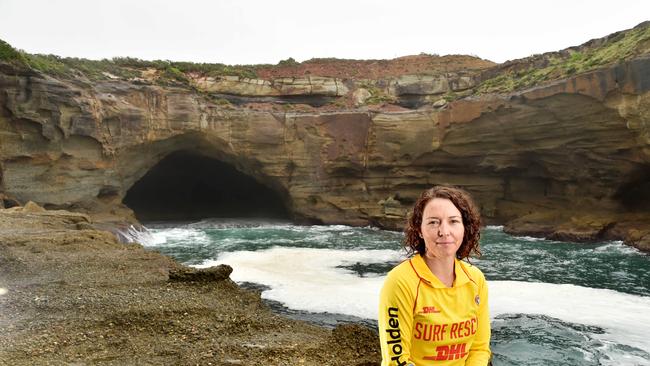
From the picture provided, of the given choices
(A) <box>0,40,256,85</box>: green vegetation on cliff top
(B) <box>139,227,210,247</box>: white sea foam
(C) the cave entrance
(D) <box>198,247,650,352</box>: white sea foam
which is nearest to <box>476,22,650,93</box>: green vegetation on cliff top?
(D) <box>198,247,650,352</box>: white sea foam

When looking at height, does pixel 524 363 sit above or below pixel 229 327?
below

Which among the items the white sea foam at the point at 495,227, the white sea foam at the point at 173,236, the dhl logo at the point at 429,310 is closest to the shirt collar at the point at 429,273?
the dhl logo at the point at 429,310

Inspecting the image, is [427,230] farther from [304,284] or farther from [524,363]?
[304,284]

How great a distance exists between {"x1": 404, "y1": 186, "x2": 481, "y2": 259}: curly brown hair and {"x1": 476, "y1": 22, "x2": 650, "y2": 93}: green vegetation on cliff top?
754 inches

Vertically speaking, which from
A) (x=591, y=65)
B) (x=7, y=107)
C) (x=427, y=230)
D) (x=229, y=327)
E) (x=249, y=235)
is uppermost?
(x=591, y=65)

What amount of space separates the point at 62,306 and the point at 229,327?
2.83 meters

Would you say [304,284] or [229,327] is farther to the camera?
[304,284]

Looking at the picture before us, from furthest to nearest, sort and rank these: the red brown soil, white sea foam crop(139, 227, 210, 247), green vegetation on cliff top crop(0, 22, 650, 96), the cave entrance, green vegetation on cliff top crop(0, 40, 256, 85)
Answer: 1. the red brown soil
2. the cave entrance
3. green vegetation on cliff top crop(0, 40, 256, 85)
4. white sea foam crop(139, 227, 210, 247)
5. green vegetation on cliff top crop(0, 22, 650, 96)

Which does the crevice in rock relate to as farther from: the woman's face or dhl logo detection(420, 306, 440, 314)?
dhl logo detection(420, 306, 440, 314)

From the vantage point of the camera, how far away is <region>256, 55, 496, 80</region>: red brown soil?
3972cm

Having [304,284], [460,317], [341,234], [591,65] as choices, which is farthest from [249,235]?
[460,317]

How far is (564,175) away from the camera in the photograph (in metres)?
23.2

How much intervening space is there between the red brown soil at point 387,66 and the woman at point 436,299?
1464 inches

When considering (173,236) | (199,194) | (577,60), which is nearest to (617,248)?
(577,60)
